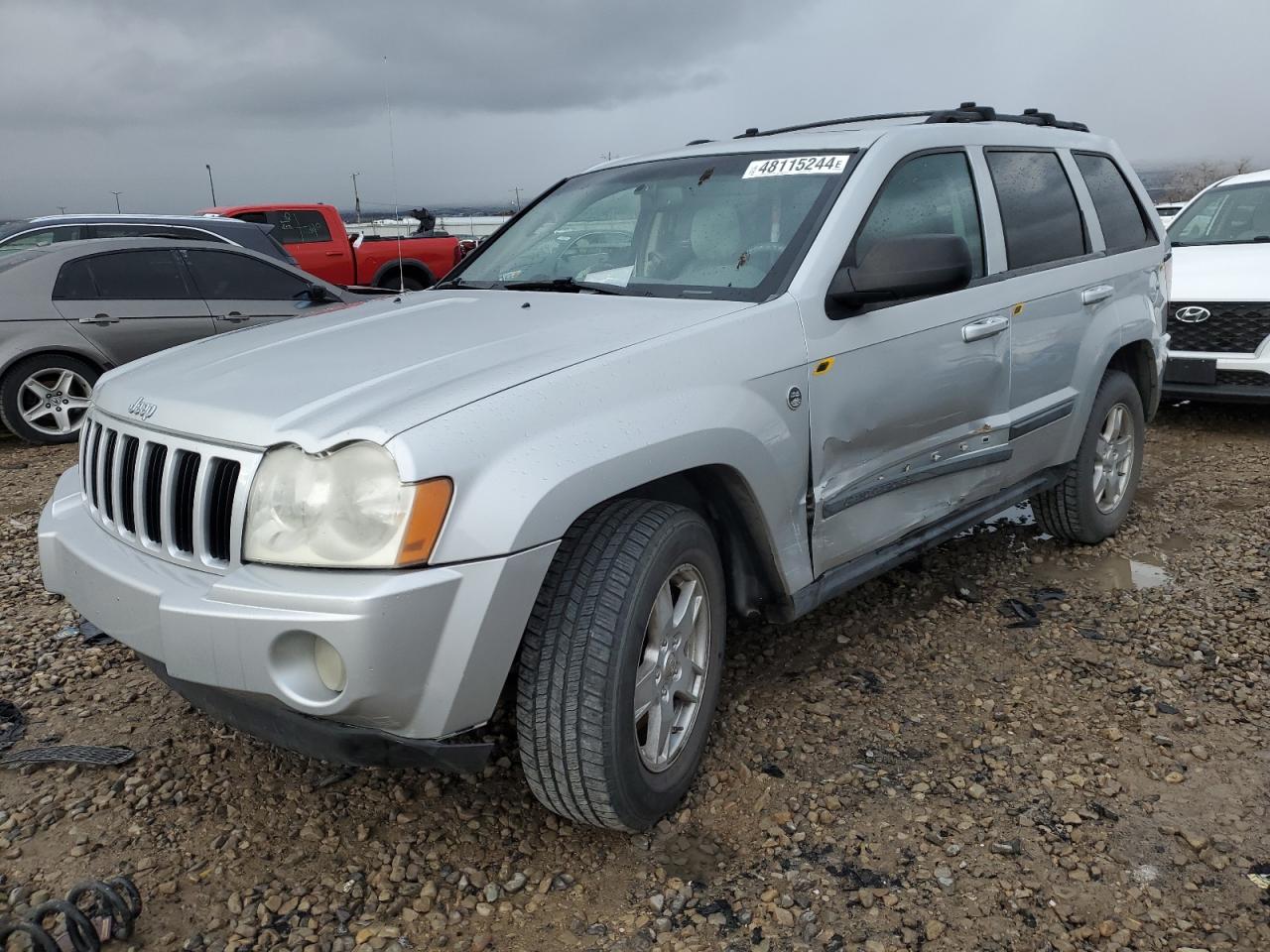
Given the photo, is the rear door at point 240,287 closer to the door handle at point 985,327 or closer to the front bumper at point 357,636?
the door handle at point 985,327

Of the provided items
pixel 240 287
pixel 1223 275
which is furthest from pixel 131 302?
pixel 1223 275

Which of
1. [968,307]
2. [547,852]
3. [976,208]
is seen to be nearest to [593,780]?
[547,852]

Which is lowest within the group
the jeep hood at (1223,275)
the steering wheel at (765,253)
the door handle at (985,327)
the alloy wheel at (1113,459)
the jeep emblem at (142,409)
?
the alloy wheel at (1113,459)

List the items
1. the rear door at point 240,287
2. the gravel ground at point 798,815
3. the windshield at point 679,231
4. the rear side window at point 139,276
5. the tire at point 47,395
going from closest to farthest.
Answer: the gravel ground at point 798,815, the windshield at point 679,231, the tire at point 47,395, the rear side window at point 139,276, the rear door at point 240,287

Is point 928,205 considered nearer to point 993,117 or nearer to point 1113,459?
point 993,117

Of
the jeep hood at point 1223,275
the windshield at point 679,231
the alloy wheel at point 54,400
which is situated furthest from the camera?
the alloy wheel at point 54,400

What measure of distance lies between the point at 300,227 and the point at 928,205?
1133cm

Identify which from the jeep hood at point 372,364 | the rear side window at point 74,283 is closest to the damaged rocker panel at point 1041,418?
the jeep hood at point 372,364

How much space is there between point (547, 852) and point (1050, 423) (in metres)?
2.56

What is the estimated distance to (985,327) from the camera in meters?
3.40

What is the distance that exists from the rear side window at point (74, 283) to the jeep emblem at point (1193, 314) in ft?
24.5

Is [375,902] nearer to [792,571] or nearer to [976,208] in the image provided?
[792,571]

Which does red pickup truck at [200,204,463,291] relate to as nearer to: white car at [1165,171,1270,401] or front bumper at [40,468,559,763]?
white car at [1165,171,1270,401]

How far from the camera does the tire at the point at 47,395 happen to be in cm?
682
